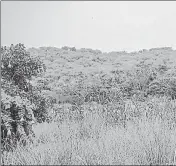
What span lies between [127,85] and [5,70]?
11245 mm

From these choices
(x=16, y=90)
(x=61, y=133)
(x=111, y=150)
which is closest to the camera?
(x=111, y=150)

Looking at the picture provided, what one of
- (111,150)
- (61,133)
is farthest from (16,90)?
(111,150)

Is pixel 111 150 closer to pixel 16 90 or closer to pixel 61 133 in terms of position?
pixel 61 133

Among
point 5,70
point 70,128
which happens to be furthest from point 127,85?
point 5,70

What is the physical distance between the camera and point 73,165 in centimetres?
393

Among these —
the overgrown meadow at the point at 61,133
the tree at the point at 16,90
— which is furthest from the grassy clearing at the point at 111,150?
the tree at the point at 16,90

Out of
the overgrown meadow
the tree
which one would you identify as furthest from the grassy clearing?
the tree

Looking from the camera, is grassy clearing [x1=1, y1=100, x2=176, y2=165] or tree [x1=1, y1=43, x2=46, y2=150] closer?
grassy clearing [x1=1, y1=100, x2=176, y2=165]

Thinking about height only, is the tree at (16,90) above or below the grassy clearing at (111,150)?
above

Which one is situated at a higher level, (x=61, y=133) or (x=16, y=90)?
(x=16, y=90)

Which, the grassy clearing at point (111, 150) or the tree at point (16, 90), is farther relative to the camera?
the tree at point (16, 90)

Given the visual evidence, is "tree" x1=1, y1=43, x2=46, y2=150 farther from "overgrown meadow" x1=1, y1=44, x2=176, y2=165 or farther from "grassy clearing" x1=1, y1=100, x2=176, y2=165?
"grassy clearing" x1=1, y1=100, x2=176, y2=165

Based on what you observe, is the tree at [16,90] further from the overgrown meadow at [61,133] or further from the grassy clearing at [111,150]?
the grassy clearing at [111,150]

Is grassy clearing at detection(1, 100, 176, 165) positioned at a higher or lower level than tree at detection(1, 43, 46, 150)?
lower
